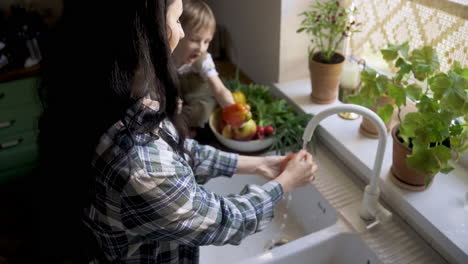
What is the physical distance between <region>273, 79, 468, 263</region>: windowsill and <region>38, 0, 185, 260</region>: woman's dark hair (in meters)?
0.58

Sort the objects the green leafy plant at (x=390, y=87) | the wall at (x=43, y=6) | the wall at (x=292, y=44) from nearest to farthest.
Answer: the green leafy plant at (x=390, y=87) < the wall at (x=292, y=44) < the wall at (x=43, y=6)

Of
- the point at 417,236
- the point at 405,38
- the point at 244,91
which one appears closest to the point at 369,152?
the point at 417,236

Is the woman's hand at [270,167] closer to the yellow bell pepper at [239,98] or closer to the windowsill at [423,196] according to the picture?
the windowsill at [423,196]

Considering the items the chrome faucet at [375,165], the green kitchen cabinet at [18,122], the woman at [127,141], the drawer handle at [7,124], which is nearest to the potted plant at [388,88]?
the chrome faucet at [375,165]

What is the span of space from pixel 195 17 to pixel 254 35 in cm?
40

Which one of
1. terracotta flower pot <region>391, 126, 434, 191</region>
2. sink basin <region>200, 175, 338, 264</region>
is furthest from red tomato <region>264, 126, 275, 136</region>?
terracotta flower pot <region>391, 126, 434, 191</region>

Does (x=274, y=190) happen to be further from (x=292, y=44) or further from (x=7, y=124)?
(x=7, y=124)

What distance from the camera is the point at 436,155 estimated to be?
0.73 meters

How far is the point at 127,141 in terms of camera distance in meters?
0.60

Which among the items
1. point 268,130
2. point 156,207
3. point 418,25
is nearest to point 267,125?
point 268,130

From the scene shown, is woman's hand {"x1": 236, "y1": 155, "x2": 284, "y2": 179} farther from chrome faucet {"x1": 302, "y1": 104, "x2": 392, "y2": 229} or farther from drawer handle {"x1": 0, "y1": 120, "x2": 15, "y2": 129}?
drawer handle {"x1": 0, "y1": 120, "x2": 15, "y2": 129}

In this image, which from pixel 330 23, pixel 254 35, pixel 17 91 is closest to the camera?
pixel 330 23

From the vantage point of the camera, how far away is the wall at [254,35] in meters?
1.33

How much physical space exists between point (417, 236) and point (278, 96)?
716mm
